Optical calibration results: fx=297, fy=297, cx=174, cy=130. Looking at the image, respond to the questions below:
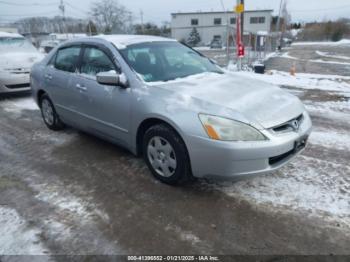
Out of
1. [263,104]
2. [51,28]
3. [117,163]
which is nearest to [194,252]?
[263,104]

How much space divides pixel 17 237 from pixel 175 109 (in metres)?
1.81

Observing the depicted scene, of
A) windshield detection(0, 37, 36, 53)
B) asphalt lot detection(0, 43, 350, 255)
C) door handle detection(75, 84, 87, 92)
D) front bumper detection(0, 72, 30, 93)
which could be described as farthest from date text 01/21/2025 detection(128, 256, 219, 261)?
windshield detection(0, 37, 36, 53)

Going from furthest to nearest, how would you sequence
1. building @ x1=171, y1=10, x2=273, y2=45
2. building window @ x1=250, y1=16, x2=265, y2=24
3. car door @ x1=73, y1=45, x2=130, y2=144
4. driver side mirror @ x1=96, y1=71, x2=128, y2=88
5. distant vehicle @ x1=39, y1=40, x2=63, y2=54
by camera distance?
building window @ x1=250, y1=16, x2=265, y2=24 → building @ x1=171, y1=10, x2=273, y2=45 → distant vehicle @ x1=39, y1=40, x2=63, y2=54 → car door @ x1=73, y1=45, x2=130, y2=144 → driver side mirror @ x1=96, y1=71, x2=128, y2=88

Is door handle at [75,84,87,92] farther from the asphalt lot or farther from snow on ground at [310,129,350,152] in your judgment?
snow on ground at [310,129,350,152]

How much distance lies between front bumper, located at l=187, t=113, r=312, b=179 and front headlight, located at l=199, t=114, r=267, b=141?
46 millimetres

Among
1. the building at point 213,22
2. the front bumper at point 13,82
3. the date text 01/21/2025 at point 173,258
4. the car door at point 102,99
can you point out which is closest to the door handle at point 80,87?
the car door at point 102,99

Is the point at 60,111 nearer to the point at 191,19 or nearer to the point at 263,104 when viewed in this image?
the point at 263,104

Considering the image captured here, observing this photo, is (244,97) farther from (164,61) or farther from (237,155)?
(164,61)

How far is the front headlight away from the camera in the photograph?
2.71 metres

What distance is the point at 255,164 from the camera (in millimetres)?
2758

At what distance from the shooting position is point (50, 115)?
16.9 ft

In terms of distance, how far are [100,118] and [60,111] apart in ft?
4.04

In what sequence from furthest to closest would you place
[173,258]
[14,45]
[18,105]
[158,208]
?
1. [14,45]
2. [18,105]
3. [158,208]
4. [173,258]

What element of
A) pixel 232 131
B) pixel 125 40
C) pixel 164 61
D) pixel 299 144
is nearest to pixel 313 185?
pixel 299 144
